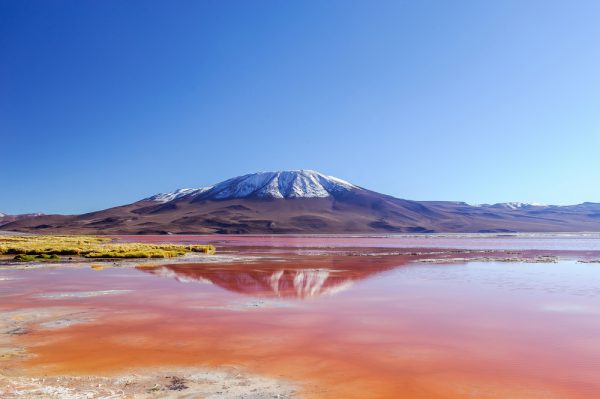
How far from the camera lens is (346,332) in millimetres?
12289

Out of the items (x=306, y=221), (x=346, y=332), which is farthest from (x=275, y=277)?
(x=306, y=221)

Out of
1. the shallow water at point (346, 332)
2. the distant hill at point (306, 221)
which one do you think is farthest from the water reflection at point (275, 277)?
the distant hill at point (306, 221)

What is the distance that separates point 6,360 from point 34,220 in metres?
215

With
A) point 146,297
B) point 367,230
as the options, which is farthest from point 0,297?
point 367,230

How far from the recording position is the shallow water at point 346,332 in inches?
343

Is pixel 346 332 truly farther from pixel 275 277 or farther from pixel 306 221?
pixel 306 221

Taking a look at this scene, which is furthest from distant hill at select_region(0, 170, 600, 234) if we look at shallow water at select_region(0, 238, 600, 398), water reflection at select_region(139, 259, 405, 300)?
shallow water at select_region(0, 238, 600, 398)

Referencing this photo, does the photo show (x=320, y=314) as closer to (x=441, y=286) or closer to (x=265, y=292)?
(x=265, y=292)

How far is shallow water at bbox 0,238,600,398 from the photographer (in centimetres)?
872

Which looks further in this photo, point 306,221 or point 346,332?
point 306,221

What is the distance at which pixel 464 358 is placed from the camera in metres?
10.0

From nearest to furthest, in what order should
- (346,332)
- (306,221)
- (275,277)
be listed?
(346,332), (275,277), (306,221)

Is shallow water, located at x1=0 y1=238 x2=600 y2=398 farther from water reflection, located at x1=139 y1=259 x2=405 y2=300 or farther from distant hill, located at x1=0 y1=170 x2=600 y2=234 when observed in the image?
distant hill, located at x1=0 y1=170 x2=600 y2=234

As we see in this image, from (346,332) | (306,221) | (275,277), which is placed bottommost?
(346,332)
